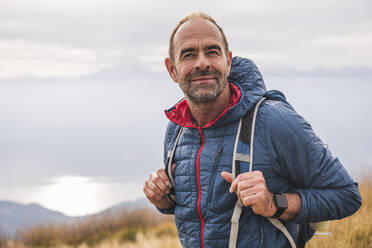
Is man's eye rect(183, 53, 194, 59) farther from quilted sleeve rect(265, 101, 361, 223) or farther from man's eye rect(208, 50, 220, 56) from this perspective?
quilted sleeve rect(265, 101, 361, 223)

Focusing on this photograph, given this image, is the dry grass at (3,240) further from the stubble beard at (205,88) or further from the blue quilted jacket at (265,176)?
the stubble beard at (205,88)

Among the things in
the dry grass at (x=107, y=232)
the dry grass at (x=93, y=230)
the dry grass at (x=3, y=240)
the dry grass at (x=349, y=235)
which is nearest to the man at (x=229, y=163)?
the dry grass at (x=349, y=235)

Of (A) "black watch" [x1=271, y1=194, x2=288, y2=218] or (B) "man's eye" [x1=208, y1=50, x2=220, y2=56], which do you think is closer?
(A) "black watch" [x1=271, y1=194, x2=288, y2=218]

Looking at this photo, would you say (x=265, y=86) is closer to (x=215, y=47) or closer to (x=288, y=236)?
(x=215, y=47)

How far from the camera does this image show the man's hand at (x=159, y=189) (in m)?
2.80

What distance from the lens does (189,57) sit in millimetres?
2646

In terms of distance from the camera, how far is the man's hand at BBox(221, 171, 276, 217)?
86.3 inches

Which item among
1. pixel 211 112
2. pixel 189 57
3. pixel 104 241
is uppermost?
pixel 189 57

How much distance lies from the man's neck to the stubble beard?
47 mm

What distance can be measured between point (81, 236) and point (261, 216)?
8.89 meters

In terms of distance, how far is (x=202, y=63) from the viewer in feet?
8.42

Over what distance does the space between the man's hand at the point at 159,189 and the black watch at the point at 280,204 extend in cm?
79

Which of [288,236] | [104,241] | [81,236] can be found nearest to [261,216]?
[288,236]

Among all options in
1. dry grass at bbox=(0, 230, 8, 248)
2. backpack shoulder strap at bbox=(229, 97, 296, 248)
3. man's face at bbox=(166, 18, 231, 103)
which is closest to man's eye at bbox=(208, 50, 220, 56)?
man's face at bbox=(166, 18, 231, 103)
